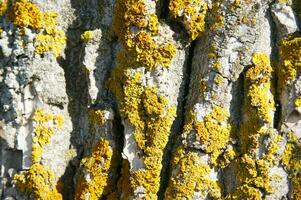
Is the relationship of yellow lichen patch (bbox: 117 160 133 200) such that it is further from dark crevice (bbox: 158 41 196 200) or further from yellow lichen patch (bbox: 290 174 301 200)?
yellow lichen patch (bbox: 290 174 301 200)

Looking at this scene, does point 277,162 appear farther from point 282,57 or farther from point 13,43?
point 13,43

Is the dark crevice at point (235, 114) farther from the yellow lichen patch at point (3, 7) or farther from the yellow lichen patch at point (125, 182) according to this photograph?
the yellow lichen patch at point (3, 7)

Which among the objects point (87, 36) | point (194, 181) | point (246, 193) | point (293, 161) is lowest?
point (246, 193)

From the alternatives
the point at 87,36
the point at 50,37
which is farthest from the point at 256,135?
the point at 50,37

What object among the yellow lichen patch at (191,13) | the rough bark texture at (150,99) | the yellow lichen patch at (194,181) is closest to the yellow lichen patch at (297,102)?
the rough bark texture at (150,99)

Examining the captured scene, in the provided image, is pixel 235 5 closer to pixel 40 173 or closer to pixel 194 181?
pixel 194 181

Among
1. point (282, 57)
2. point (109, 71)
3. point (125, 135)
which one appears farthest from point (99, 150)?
point (282, 57)

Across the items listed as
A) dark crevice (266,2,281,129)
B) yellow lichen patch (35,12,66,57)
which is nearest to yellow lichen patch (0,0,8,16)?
yellow lichen patch (35,12,66,57)
